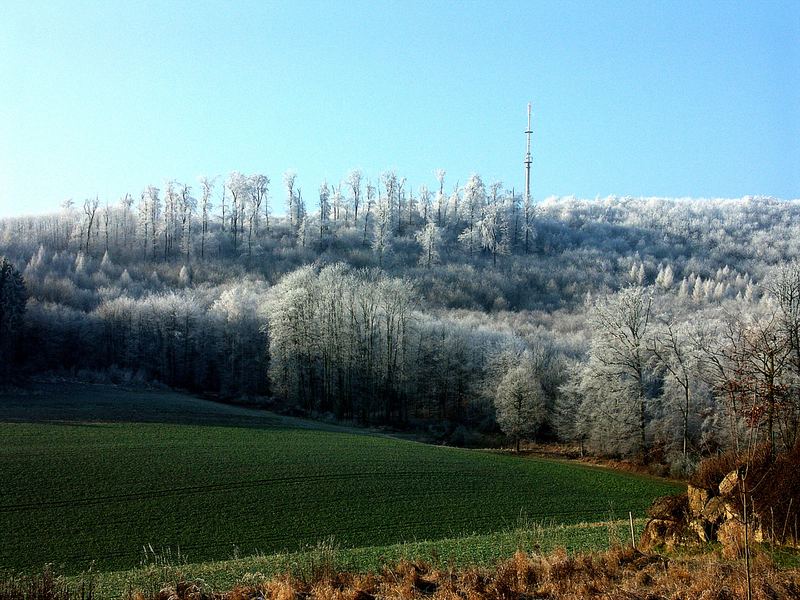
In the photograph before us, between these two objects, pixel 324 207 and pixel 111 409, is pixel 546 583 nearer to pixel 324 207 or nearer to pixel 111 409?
pixel 111 409

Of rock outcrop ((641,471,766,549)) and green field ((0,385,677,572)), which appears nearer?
rock outcrop ((641,471,766,549))

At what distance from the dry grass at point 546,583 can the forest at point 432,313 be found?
4243 millimetres

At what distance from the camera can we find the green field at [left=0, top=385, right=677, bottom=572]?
21000 mm

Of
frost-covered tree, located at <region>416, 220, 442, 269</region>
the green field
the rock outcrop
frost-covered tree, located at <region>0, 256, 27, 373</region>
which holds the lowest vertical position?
the green field

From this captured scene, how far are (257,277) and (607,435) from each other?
6675cm

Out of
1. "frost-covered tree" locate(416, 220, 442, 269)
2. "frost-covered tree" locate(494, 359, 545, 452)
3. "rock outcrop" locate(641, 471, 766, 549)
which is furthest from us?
"frost-covered tree" locate(416, 220, 442, 269)

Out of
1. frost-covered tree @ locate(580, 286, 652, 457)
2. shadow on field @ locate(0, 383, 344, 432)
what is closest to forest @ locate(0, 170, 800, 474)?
frost-covered tree @ locate(580, 286, 652, 457)

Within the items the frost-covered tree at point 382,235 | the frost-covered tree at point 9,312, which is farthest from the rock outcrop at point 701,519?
the frost-covered tree at point 382,235

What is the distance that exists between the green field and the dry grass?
3.26 meters

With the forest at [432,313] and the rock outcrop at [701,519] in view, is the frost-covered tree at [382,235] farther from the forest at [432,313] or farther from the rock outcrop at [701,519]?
the rock outcrop at [701,519]

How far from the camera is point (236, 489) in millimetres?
27359

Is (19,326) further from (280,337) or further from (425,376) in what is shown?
(425,376)

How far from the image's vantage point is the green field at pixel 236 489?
2100cm

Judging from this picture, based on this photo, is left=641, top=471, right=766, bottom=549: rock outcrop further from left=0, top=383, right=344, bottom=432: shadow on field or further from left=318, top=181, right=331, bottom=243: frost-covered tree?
left=318, top=181, right=331, bottom=243: frost-covered tree
